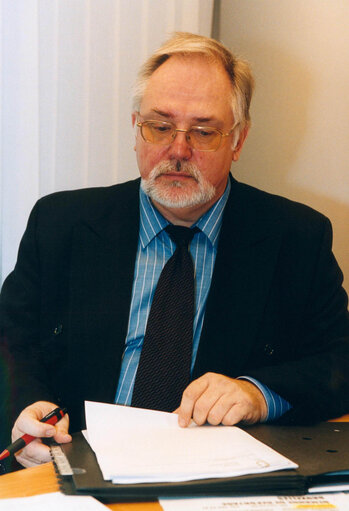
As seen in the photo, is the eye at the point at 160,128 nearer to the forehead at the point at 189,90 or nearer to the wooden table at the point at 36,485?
the forehead at the point at 189,90

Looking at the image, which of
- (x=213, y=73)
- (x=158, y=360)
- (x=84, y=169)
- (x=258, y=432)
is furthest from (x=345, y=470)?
A: (x=84, y=169)

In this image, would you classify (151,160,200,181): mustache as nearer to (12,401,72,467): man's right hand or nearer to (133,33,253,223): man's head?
(133,33,253,223): man's head

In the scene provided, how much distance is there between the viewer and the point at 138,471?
953 millimetres

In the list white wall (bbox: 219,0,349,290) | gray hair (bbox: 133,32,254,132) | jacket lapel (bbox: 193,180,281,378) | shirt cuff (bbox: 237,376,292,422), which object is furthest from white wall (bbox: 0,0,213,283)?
shirt cuff (bbox: 237,376,292,422)

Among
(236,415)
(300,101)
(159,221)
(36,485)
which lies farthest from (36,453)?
(300,101)

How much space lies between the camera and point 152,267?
1.78 metres

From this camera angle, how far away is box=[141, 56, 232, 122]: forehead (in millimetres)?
1782

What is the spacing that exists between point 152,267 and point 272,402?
1.74 ft

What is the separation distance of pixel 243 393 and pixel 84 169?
119 cm

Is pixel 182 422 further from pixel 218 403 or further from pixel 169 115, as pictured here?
pixel 169 115

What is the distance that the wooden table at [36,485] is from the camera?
3.03 feet

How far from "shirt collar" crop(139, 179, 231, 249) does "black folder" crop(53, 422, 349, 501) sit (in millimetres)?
785

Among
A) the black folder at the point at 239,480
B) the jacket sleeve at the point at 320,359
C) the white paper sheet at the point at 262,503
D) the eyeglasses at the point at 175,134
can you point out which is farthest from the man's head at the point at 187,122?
the white paper sheet at the point at 262,503

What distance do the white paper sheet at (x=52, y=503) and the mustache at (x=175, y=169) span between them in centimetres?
102
